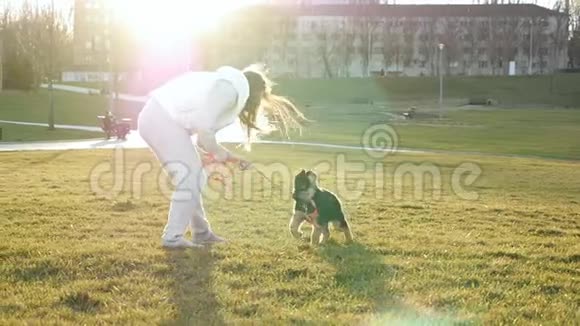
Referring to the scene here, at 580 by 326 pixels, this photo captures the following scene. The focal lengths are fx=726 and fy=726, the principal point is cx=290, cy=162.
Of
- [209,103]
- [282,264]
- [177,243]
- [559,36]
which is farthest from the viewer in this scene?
[559,36]

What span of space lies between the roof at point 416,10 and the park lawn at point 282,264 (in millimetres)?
109607

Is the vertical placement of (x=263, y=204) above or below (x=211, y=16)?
below

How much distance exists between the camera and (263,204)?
10.8m

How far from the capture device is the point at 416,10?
392 ft

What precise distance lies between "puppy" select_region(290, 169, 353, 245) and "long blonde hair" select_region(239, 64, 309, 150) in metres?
0.63

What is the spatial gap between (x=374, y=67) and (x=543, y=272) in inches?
4494

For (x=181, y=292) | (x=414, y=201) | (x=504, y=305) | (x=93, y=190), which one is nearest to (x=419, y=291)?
(x=504, y=305)

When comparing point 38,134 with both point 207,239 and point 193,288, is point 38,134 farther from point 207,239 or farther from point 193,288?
point 193,288

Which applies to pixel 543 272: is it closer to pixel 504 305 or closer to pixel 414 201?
pixel 504 305

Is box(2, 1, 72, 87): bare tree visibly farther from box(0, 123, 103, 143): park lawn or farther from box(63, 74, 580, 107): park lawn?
box(0, 123, 103, 143): park lawn

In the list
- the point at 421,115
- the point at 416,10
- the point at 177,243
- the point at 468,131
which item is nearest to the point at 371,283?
the point at 177,243

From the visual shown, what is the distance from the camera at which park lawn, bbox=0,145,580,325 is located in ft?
15.9

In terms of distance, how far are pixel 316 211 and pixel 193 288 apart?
2.34m

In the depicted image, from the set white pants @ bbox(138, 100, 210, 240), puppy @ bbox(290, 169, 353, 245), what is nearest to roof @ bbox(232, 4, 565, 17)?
puppy @ bbox(290, 169, 353, 245)
